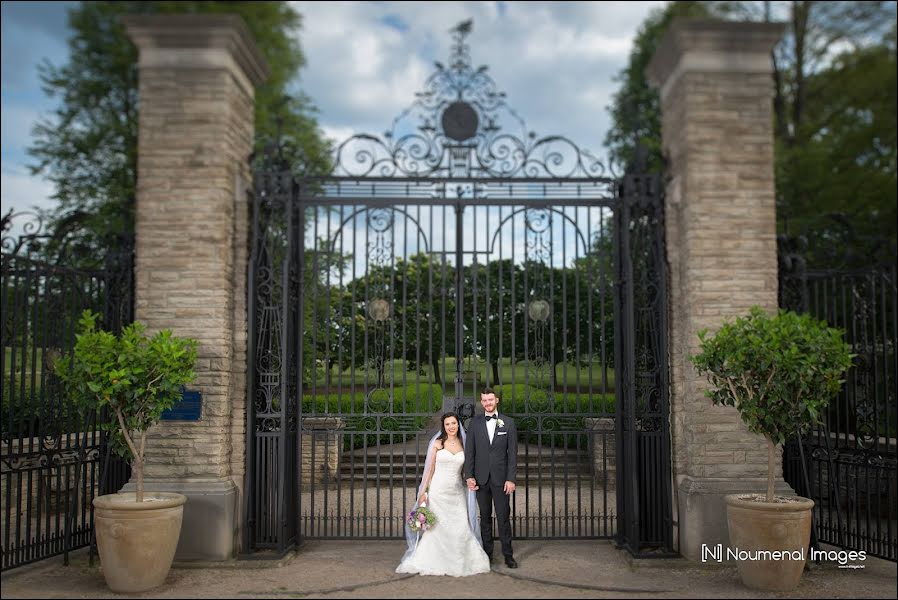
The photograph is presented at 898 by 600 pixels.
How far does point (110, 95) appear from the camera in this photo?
58.0 feet

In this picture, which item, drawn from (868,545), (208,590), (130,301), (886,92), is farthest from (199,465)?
(886,92)

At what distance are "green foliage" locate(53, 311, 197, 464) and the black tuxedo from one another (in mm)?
2631

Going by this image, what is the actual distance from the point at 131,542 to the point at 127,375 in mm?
1368

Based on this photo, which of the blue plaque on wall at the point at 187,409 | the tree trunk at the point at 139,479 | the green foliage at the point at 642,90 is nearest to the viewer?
the tree trunk at the point at 139,479

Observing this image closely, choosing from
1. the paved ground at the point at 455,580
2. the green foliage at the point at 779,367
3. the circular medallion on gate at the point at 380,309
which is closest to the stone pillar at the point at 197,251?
the paved ground at the point at 455,580

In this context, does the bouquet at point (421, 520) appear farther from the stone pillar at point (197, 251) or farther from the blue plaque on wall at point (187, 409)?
the blue plaque on wall at point (187, 409)

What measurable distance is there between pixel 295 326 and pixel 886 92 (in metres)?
14.0

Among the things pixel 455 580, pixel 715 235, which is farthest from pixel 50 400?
pixel 715 235

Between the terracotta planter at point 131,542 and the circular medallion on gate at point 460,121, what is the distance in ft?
15.4

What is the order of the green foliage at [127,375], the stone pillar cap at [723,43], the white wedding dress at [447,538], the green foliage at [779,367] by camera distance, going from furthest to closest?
1. the stone pillar cap at [723,43]
2. the white wedding dress at [447,538]
3. the green foliage at [127,375]
4. the green foliage at [779,367]

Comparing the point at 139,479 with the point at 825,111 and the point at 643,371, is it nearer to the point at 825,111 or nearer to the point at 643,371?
the point at 643,371

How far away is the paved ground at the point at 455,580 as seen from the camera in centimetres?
649

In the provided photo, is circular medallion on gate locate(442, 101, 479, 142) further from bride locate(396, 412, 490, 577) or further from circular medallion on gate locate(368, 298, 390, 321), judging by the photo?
bride locate(396, 412, 490, 577)

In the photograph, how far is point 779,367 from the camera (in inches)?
253
